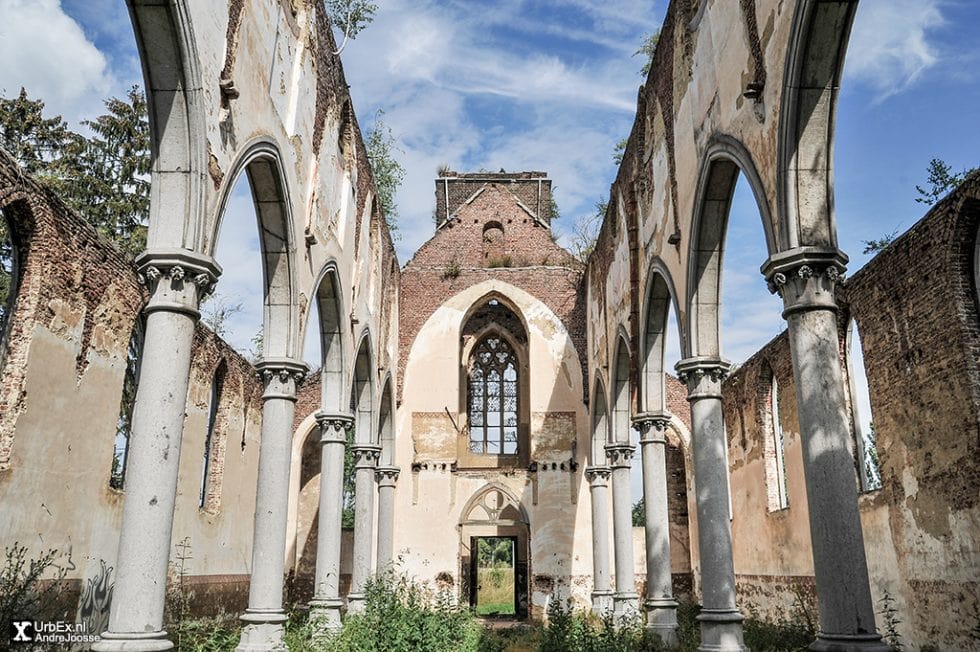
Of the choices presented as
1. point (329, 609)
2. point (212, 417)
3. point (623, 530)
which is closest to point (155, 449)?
point (329, 609)

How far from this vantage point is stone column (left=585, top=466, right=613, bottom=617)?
18.6 metres

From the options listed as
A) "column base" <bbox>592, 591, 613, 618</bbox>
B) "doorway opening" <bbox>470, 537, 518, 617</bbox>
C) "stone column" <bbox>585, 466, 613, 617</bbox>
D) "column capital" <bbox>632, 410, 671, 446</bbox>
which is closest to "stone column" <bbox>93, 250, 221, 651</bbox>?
"column capital" <bbox>632, 410, 671, 446</bbox>

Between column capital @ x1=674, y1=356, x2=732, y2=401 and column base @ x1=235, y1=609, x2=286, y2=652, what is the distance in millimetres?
5801

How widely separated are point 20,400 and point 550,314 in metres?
14.9

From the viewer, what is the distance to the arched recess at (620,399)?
1680 centimetres

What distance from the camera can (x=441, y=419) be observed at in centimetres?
2138

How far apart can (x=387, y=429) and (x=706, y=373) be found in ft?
39.0

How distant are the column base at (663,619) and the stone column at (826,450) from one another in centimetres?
696

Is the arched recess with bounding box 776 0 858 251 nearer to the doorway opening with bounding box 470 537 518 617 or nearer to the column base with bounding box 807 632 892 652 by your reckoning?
the column base with bounding box 807 632 892 652

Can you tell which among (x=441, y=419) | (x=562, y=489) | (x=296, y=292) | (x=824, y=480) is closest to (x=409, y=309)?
(x=441, y=419)

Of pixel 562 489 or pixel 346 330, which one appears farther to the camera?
pixel 562 489

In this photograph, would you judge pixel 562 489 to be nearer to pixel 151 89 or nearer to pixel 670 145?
pixel 670 145

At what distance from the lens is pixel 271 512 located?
32.2 ft

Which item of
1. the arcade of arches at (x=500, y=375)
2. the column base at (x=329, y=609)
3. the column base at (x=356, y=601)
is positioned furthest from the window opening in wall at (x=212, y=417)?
the column base at (x=329, y=609)
